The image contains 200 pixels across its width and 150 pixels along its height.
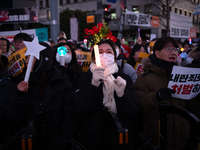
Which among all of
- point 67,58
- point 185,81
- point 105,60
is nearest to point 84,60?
point 67,58

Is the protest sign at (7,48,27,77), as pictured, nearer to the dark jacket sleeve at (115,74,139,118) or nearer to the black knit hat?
the black knit hat

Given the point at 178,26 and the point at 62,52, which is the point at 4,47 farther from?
the point at 178,26

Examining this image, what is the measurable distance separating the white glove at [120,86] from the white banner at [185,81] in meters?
0.54

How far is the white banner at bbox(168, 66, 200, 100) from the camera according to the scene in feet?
6.49

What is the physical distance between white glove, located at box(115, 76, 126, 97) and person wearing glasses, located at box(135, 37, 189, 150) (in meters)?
0.39

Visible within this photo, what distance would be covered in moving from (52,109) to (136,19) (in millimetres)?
16505

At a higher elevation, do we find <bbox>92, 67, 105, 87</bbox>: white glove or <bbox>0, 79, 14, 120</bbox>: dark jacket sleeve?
<bbox>92, 67, 105, 87</bbox>: white glove

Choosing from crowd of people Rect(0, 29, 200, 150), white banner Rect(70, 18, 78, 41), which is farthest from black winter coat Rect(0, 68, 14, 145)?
white banner Rect(70, 18, 78, 41)

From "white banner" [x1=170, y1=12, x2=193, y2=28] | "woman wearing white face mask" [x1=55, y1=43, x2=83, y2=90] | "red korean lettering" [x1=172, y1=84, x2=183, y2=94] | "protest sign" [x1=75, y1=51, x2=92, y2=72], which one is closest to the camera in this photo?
"red korean lettering" [x1=172, y1=84, x2=183, y2=94]

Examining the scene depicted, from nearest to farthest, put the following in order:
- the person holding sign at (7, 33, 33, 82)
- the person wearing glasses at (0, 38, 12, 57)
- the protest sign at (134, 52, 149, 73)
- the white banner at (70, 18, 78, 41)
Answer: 1. the person holding sign at (7, 33, 33, 82)
2. the person wearing glasses at (0, 38, 12, 57)
3. the protest sign at (134, 52, 149, 73)
4. the white banner at (70, 18, 78, 41)

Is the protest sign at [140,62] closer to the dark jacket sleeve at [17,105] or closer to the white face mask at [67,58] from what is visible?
the white face mask at [67,58]

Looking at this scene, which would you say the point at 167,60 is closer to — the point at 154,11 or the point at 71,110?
the point at 71,110

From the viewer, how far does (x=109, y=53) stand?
234 cm

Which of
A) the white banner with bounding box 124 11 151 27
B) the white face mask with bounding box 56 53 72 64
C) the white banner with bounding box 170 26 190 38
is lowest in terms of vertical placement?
the white face mask with bounding box 56 53 72 64
